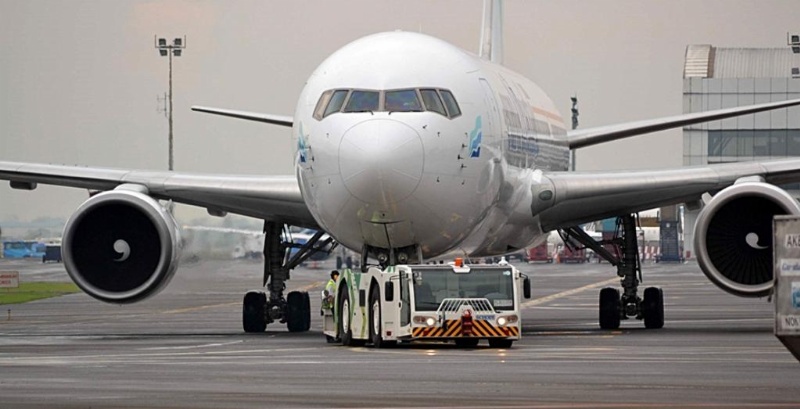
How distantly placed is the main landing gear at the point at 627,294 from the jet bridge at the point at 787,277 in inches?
561

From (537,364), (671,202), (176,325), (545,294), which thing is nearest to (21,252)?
(545,294)

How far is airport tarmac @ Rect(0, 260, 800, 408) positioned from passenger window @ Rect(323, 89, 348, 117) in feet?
10.7

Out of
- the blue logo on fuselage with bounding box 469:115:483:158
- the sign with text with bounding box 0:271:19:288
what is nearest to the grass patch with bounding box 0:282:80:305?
the sign with text with bounding box 0:271:19:288

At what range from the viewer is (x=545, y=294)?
51.0 metres

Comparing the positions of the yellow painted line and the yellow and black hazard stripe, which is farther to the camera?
the yellow painted line

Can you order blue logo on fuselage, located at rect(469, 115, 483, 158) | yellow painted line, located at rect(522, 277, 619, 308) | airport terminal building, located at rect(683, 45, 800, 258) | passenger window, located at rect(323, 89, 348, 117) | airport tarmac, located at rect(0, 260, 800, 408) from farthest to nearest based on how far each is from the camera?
airport terminal building, located at rect(683, 45, 800, 258) → yellow painted line, located at rect(522, 277, 619, 308) → blue logo on fuselage, located at rect(469, 115, 483, 158) → passenger window, located at rect(323, 89, 348, 117) → airport tarmac, located at rect(0, 260, 800, 408)

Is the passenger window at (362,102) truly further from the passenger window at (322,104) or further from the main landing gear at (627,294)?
the main landing gear at (627,294)

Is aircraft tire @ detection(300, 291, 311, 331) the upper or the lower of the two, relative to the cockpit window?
lower

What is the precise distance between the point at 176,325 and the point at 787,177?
1214cm

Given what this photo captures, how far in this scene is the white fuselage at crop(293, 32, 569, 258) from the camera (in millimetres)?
23953

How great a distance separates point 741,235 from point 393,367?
29.8ft

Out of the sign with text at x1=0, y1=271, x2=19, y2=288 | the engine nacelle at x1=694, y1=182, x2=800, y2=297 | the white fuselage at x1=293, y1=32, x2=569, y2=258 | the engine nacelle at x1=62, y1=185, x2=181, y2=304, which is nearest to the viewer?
the white fuselage at x1=293, y1=32, x2=569, y2=258

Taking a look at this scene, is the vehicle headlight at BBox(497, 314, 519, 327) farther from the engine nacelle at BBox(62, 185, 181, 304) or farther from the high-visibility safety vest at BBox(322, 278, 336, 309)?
the engine nacelle at BBox(62, 185, 181, 304)

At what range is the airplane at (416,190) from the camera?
80.0 feet
